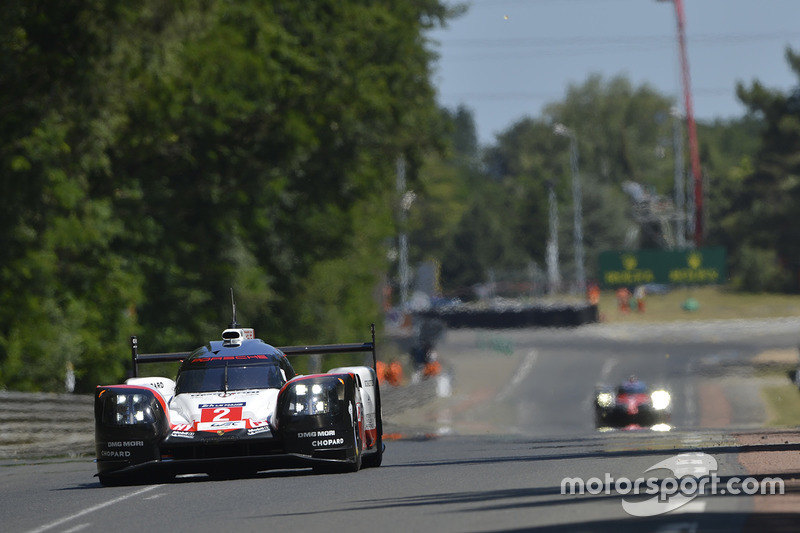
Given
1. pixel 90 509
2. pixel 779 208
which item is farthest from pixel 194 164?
pixel 779 208

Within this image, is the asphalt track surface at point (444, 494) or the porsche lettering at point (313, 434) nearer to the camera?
the asphalt track surface at point (444, 494)

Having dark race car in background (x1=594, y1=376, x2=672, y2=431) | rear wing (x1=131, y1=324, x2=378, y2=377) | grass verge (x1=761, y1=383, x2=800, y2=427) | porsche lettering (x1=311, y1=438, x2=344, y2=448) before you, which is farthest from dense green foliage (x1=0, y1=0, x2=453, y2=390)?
porsche lettering (x1=311, y1=438, x2=344, y2=448)

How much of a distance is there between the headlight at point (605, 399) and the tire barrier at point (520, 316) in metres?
43.2

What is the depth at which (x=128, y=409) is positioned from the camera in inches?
538

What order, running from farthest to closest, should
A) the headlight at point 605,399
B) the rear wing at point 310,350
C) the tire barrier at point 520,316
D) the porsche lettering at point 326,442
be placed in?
the tire barrier at point 520,316
the headlight at point 605,399
the rear wing at point 310,350
the porsche lettering at point 326,442

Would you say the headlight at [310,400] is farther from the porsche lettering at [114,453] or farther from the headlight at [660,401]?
the headlight at [660,401]

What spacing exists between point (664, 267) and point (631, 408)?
5112cm

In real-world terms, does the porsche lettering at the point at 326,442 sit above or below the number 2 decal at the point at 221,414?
below

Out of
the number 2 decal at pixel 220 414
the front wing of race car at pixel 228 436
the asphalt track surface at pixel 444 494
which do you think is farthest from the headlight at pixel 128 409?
the asphalt track surface at pixel 444 494

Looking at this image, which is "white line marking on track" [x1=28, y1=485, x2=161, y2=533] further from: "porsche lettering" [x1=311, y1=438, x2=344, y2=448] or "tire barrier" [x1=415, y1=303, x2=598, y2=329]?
"tire barrier" [x1=415, y1=303, x2=598, y2=329]

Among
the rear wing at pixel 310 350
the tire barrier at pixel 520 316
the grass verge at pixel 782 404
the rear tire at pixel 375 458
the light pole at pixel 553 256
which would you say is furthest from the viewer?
the light pole at pixel 553 256

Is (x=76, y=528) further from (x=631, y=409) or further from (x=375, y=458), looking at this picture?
(x=631, y=409)

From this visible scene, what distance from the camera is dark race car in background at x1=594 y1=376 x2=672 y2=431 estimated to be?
117 feet

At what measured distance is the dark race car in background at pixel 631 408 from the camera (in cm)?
3556
